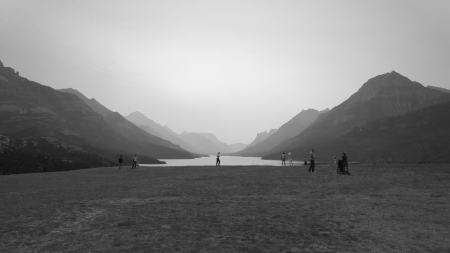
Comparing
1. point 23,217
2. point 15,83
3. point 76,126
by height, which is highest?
point 15,83

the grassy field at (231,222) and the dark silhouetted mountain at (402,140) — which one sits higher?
the dark silhouetted mountain at (402,140)

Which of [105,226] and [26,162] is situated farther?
[26,162]

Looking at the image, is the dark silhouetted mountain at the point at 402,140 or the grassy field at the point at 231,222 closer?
the grassy field at the point at 231,222

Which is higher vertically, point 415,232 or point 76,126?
point 76,126

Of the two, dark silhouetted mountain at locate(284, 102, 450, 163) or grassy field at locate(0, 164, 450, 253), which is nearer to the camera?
grassy field at locate(0, 164, 450, 253)

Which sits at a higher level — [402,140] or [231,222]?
[402,140]

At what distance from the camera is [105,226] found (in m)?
9.79

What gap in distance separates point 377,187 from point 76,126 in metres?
222

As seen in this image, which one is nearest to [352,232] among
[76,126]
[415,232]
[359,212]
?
[415,232]

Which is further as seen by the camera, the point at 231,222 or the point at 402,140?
the point at 402,140

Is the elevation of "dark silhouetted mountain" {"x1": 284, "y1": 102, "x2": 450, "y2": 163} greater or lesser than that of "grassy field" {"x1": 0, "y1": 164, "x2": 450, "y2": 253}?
greater

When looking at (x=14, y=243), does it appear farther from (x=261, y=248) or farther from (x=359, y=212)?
(x=359, y=212)

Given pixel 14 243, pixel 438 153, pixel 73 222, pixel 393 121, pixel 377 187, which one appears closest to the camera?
pixel 14 243

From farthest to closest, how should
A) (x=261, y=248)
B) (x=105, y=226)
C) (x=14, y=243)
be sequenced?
(x=105, y=226), (x=14, y=243), (x=261, y=248)
